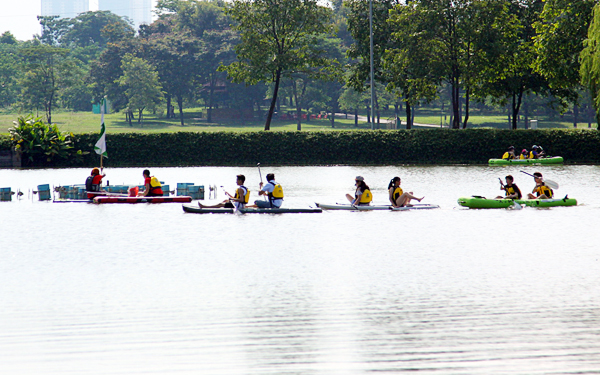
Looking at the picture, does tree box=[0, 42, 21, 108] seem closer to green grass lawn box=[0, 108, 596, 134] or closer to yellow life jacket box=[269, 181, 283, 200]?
green grass lawn box=[0, 108, 596, 134]

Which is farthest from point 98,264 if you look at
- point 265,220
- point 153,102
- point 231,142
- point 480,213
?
point 153,102

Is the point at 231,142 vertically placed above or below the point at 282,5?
below

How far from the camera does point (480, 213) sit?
24.0 m

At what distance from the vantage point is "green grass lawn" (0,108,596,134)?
328 ft

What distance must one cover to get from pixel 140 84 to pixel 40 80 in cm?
1563

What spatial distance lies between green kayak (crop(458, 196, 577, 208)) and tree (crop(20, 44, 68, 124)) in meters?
87.7

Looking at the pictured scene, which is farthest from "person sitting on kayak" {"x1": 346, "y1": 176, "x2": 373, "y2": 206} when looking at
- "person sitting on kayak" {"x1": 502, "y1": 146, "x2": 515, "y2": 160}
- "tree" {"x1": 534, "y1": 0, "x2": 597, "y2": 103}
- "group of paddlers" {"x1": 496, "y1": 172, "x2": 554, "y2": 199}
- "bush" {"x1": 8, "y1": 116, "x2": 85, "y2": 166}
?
"bush" {"x1": 8, "y1": 116, "x2": 85, "y2": 166}

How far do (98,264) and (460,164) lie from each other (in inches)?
1409

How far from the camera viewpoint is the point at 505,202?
982 inches

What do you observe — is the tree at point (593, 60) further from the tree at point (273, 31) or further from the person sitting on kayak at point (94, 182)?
the person sitting on kayak at point (94, 182)

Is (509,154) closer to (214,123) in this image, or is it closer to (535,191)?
(535,191)

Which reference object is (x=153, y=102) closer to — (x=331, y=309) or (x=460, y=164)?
(x=460, y=164)

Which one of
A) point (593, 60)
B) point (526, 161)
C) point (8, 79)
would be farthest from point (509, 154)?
point (8, 79)

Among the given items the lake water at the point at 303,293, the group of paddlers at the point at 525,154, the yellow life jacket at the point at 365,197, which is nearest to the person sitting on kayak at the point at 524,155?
the group of paddlers at the point at 525,154
